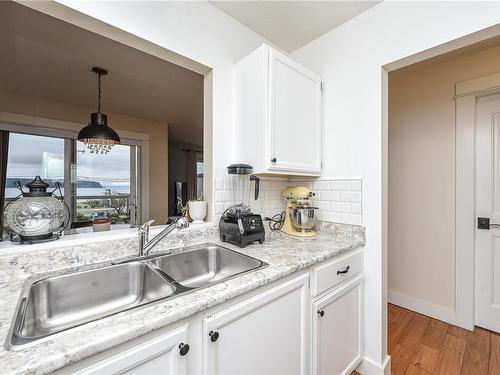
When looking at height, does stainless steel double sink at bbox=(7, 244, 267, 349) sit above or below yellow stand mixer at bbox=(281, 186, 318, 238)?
below

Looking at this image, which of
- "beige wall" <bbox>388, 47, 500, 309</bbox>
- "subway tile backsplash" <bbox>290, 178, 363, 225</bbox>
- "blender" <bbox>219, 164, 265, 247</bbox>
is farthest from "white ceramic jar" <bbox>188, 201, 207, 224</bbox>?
"beige wall" <bbox>388, 47, 500, 309</bbox>

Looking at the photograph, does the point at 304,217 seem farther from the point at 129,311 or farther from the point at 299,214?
the point at 129,311

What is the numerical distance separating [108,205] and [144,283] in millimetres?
3314

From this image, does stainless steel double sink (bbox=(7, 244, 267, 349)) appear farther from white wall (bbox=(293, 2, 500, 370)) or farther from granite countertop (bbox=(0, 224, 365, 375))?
white wall (bbox=(293, 2, 500, 370))

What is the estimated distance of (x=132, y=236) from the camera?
3.88 feet

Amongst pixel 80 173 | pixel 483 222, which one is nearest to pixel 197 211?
pixel 483 222

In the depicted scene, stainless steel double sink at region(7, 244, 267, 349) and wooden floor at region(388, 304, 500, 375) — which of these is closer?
stainless steel double sink at region(7, 244, 267, 349)

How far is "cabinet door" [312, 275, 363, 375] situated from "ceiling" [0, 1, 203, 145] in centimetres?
230

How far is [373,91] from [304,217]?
0.92m

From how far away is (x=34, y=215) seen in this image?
1004mm

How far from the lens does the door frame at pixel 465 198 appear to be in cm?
198

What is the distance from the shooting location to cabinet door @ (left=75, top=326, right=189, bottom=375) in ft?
1.91

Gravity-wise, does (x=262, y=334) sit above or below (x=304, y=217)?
below

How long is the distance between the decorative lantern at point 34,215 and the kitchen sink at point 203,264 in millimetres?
462
